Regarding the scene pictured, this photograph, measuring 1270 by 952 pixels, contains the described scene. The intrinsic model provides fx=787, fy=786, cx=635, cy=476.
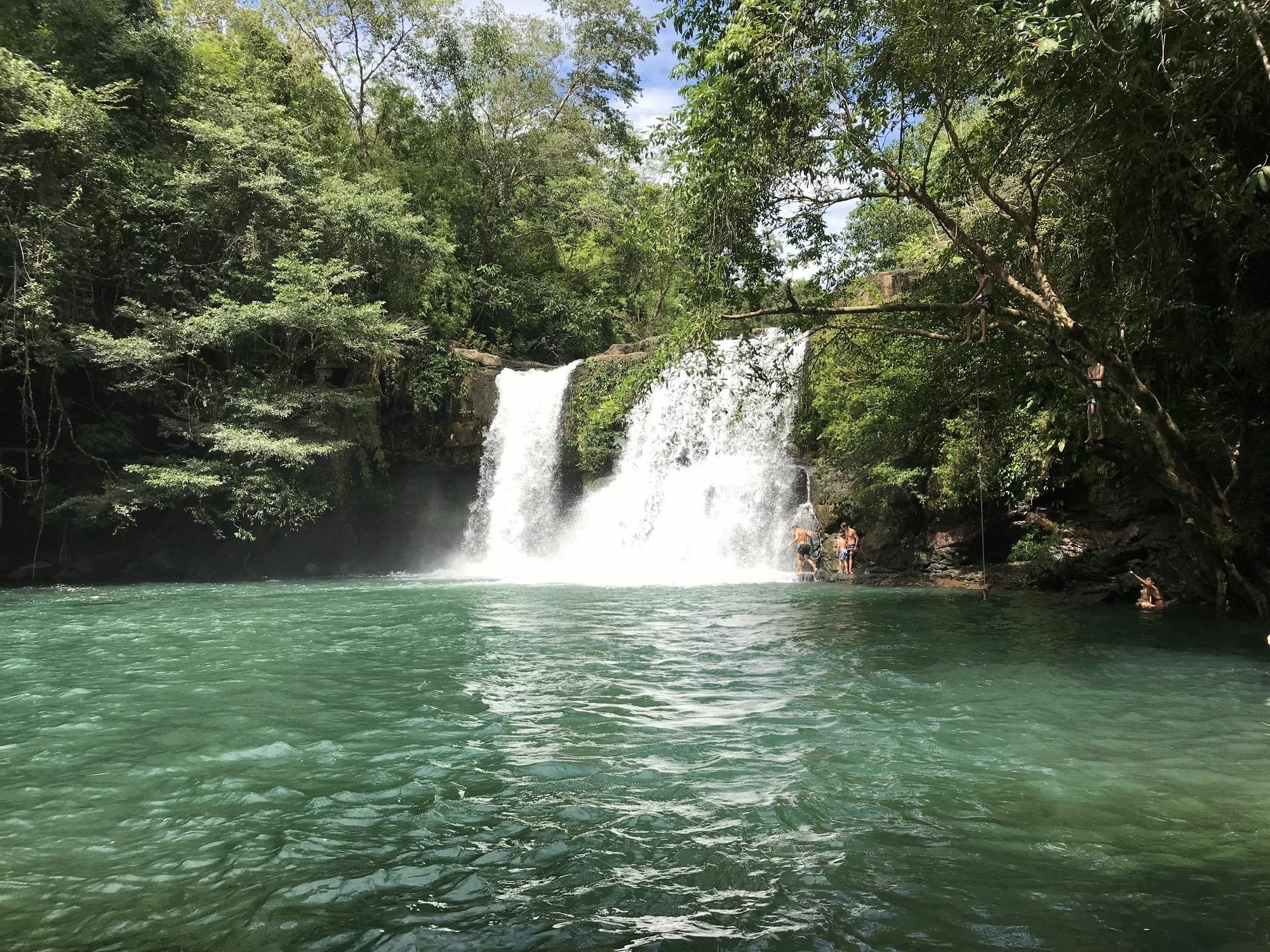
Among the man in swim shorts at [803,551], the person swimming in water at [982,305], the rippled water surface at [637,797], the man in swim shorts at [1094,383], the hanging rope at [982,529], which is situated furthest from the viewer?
the man in swim shorts at [803,551]

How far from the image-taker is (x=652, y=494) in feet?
66.7

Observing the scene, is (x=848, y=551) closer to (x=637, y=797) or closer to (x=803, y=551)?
(x=803, y=551)

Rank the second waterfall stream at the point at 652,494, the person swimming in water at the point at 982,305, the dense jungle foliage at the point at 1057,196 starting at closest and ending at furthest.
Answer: the dense jungle foliage at the point at 1057,196 → the person swimming in water at the point at 982,305 → the second waterfall stream at the point at 652,494

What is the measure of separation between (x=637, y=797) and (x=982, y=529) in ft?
39.1

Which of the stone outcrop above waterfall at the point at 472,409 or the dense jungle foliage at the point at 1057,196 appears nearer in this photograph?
the dense jungle foliage at the point at 1057,196

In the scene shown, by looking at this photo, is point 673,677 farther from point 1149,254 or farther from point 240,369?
point 240,369

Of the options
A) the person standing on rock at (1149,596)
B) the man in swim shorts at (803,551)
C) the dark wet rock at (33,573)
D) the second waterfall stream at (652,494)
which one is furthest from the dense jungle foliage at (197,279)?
the person standing on rock at (1149,596)

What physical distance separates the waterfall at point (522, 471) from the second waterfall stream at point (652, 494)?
3 centimetres

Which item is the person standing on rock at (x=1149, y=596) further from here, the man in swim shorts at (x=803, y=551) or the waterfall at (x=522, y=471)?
the waterfall at (x=522, y=471)

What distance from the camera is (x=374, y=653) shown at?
8.34m

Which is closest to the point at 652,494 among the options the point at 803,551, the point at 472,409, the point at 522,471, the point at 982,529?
the point at 522,471

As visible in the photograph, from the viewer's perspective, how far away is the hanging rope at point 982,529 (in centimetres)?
1195

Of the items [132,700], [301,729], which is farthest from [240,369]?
[301,729]

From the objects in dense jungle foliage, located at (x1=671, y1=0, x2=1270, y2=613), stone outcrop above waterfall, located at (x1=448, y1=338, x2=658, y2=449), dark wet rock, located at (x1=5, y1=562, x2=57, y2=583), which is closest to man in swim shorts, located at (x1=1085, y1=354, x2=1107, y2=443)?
dense jungle foliage, located at (x1=671, y1=0, x2=1270, y2=613)
